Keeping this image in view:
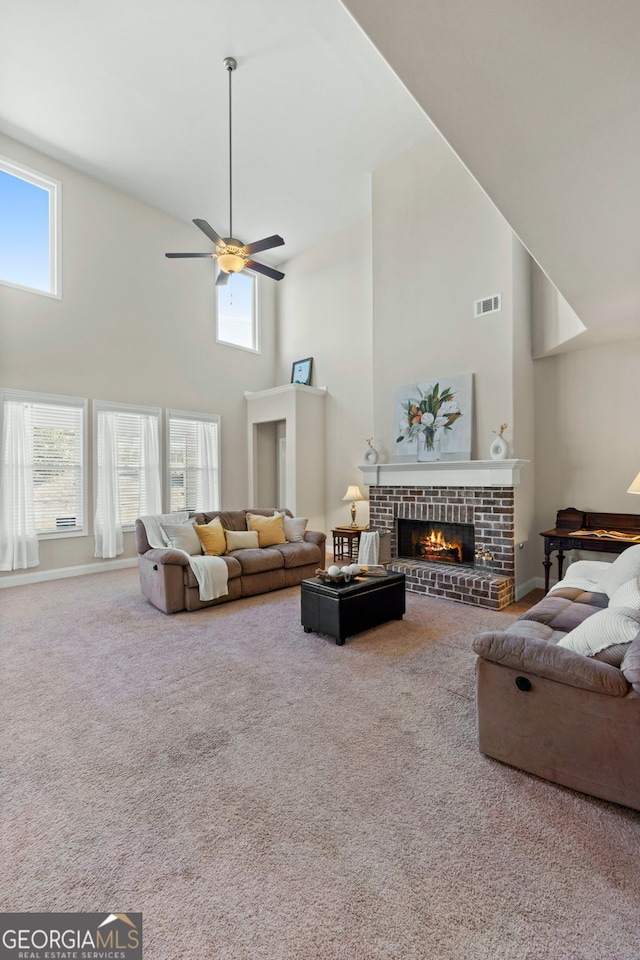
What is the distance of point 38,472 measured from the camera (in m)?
5.74

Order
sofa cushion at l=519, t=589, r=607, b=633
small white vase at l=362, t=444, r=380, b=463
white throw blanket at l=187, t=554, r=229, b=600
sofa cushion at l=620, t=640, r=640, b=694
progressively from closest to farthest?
sofa cushion at l=620, t=640, r=640, b=694
sofa cushion at l=519, t=589, r=607, b=633
white throw blanket at l=187, t=554, r=229, b=600
small white vase at l=362, t=444, r=380, b=463

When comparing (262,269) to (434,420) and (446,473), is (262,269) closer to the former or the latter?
(434,420)

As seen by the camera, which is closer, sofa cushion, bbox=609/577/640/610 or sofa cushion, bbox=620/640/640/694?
sofa cushion, bbox=620/640/640/694

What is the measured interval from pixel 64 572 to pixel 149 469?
1.79m

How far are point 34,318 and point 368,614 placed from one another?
545 cm

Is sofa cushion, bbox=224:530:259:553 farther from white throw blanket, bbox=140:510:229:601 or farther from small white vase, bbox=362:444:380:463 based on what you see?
small white vase, bbox=362:444:380:463

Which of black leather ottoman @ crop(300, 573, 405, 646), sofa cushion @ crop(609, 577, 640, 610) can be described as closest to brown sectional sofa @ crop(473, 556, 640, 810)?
sofa cushion @ crop(609, 577, 640, 610)

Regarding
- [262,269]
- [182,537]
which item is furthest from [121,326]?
[182,537]

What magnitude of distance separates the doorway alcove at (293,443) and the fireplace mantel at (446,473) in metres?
1.71

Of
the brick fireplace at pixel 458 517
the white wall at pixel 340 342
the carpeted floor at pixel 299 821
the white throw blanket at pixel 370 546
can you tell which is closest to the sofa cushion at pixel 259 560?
the white throw blanket at pixel 370 546

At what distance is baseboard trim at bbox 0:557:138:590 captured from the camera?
18.0 ft

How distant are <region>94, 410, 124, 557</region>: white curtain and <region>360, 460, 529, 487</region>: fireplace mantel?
138 inches

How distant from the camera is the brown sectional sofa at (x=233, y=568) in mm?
4289

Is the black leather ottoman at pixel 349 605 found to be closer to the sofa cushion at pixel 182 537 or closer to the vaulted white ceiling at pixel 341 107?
the sofa cushion at pixel 182 537
